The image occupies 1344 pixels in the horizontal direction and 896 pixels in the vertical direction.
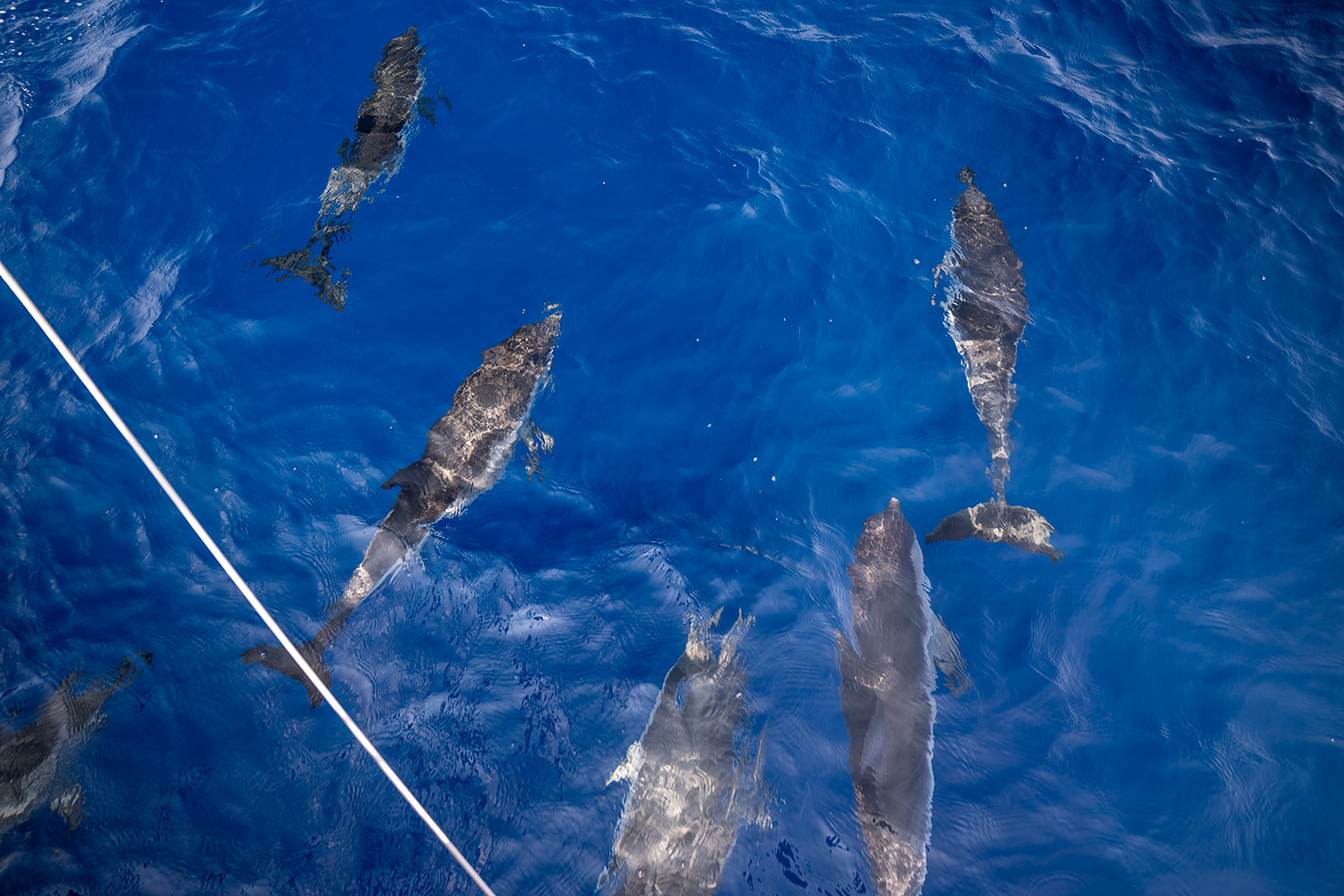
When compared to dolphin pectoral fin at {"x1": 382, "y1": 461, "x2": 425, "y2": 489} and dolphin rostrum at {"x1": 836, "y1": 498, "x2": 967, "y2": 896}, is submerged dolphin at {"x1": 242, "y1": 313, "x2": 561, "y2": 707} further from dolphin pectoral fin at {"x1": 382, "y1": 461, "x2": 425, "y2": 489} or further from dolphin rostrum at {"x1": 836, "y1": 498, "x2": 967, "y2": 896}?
dolphin rostrum at {"x1": 836, "y1": 498, "x2": 967, "y2": 896}

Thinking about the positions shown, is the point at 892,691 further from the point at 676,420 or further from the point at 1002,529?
the point at 676,420

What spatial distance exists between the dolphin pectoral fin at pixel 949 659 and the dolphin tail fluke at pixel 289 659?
Answer: 461 cm

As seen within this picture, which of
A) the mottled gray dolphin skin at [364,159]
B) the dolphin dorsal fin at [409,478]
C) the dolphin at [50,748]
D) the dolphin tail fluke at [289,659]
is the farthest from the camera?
the mottled gray dolphin skin at [364,159]

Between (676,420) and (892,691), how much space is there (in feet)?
9.01

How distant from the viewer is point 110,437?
5375 mm

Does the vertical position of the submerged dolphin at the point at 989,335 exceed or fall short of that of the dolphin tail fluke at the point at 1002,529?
it exceeds it

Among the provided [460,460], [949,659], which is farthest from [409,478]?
[949,659]

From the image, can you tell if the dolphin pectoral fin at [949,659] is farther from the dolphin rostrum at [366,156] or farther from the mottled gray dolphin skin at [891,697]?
the dolphin rostrum at [366,156]

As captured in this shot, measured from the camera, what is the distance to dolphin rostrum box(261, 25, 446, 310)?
5750 millimetres

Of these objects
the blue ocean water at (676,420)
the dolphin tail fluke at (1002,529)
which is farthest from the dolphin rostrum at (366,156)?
the dolphin tail fluke at (1002,529)

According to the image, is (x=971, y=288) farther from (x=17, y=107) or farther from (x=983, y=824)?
(x=17, y=107)

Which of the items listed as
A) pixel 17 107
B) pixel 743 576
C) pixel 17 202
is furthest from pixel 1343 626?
pixel 17 107

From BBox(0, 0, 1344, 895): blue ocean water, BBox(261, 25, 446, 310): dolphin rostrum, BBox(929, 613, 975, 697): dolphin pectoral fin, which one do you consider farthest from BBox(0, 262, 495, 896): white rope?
BBox(929, 613, 975, 697): dolphin pectoral fin

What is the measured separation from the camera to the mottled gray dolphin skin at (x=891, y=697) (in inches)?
178
